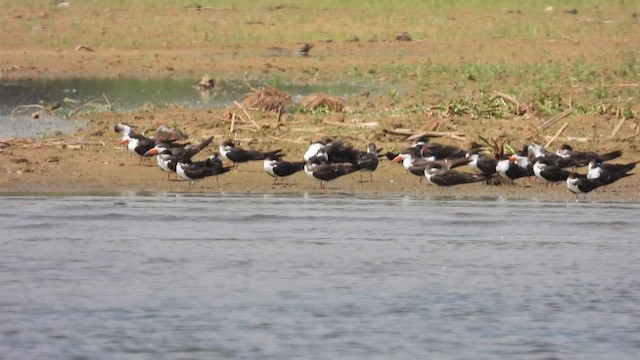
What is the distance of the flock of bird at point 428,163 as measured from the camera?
16688 mm

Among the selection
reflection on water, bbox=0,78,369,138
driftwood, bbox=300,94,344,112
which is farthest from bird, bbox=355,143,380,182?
reflection on water, bbox=0,78,369,138

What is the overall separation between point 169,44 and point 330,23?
4978 mm

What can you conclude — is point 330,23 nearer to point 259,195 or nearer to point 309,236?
point 259,195

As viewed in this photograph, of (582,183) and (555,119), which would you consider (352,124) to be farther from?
(582,183)

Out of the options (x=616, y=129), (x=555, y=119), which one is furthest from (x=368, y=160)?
(x=616, y=129)

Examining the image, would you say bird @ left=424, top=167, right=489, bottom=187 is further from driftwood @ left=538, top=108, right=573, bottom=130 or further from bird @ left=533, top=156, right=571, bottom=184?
driftwood @ left=538, top=108, right=573, bottom=130

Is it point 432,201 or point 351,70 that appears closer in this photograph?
point 432,201

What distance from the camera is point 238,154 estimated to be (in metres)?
17.9

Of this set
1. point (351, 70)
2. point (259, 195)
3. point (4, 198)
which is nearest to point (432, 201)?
point (259, 195)

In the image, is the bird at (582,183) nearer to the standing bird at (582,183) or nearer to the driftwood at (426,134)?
the standing bird at (582,183)

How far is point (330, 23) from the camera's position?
127 feet

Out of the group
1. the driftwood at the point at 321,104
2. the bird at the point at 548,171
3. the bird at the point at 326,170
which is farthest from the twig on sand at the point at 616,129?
the driftwood at the point at 321,104

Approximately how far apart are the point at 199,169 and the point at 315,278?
473cm

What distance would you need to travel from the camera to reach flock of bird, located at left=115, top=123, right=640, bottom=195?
54.7 feet
